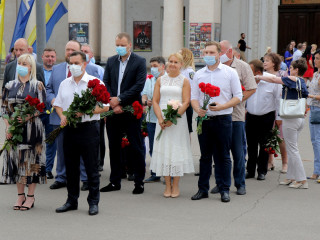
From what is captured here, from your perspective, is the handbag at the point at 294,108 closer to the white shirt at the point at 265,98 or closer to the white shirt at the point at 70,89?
the white shirt at the point at 265,98

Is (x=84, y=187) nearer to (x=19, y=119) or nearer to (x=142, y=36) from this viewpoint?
(x=19, y=119)

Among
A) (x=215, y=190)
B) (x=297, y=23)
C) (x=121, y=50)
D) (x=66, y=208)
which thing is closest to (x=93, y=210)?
(x=66, y=208)

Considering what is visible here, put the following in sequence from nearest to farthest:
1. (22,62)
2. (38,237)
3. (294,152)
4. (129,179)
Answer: (38,237)
(22,62)
(294,152)
(129,179)

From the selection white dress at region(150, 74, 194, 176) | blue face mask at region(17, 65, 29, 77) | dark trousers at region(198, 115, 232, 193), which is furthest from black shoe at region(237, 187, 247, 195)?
blue face mask at region(17, 65, 29, 77)

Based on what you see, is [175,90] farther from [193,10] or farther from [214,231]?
[193,10]

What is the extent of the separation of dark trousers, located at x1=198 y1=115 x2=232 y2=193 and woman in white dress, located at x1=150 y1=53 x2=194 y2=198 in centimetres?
28

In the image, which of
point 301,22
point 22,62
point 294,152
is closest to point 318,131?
point 294,152

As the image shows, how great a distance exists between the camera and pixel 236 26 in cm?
2744

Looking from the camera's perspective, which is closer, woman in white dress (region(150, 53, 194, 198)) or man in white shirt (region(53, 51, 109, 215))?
man in white shirt (region(53, 51, 109, 215))

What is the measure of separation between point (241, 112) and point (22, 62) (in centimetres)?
292

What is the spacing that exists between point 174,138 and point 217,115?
0.68 meters

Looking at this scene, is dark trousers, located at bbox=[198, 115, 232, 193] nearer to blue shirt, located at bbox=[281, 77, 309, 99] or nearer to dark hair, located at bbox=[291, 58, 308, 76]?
blue shirt, located at bbox=[281, 77, 309, 99]

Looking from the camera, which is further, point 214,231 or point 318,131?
point 318,131

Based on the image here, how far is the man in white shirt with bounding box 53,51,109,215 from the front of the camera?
6988 millimetres
